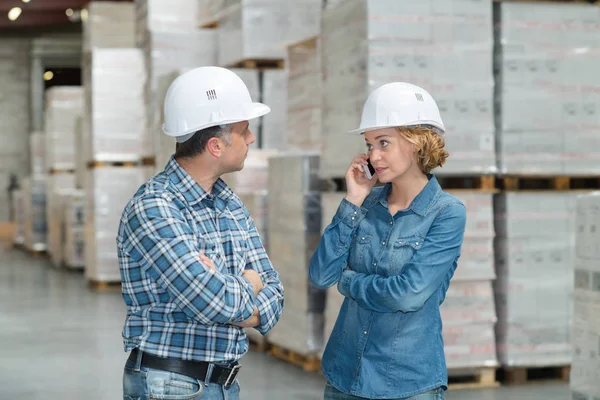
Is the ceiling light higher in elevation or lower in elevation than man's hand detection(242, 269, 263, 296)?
higher

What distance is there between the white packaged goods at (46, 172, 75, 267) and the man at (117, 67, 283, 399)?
39.0 feet

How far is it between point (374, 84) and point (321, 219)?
3.76 ft

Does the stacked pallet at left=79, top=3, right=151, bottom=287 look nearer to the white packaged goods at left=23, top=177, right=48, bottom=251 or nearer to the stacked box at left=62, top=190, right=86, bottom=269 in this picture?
the stacked box at left=62, top=190, right=86, bottom=269

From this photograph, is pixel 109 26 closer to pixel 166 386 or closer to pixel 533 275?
pixel 533 275

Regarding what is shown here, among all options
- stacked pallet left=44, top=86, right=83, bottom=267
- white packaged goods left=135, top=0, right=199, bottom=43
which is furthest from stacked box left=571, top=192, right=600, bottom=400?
stacked pallet left=44, top=86, right=83, bottom=267

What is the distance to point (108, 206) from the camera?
1074cm

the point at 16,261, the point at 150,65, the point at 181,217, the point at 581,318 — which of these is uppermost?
the point at 150,65

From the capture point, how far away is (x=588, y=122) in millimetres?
5527

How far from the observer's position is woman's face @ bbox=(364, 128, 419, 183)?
2648mm

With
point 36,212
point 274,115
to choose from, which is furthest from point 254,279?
→ point 36,212

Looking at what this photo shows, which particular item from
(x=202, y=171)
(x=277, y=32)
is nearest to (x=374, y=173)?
(x=202, y=171)

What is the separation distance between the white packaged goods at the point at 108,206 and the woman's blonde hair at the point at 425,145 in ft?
26.5

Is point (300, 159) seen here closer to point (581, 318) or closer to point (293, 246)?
point (293, 246)

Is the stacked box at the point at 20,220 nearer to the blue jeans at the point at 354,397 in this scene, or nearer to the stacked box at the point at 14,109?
the stacked box at the point at 14,109
